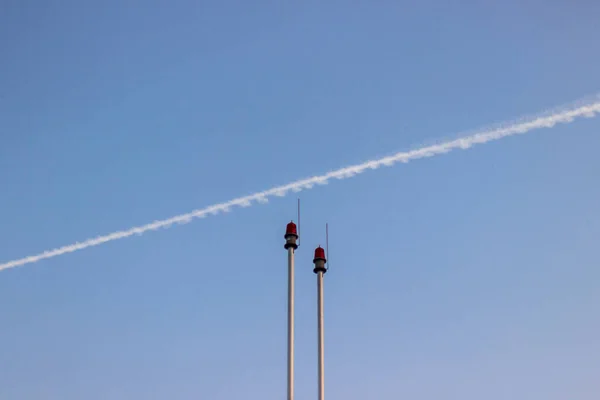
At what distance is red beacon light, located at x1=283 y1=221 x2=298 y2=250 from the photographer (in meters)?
81.5

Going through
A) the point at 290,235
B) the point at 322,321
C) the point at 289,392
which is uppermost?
the point at 290,235

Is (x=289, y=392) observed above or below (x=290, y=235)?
below

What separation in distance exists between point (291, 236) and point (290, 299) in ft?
17.2

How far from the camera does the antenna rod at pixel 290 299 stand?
75938mm

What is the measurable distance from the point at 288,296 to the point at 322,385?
290 inches

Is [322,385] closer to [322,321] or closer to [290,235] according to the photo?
[322,321]

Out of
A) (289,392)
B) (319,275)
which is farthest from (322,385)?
(319,275)

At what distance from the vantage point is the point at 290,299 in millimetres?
79438

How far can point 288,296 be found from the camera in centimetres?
7969

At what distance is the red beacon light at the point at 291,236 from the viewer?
267 feet

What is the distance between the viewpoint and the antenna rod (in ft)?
249

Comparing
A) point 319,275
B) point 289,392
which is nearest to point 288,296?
point 319,275

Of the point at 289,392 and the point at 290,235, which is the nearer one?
the point at 289,392

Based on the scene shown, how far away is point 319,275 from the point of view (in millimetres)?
80625
